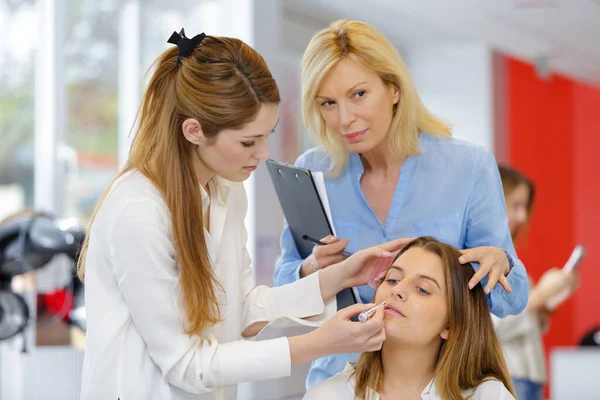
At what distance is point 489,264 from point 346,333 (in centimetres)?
40

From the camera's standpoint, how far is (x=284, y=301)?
6.45 feet

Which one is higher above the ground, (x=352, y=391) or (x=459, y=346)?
(x=459, y=346)

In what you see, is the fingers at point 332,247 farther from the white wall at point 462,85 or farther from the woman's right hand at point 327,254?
the white wall at point 462,85

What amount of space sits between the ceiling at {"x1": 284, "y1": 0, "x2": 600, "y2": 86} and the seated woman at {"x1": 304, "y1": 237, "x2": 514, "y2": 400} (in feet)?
10.2

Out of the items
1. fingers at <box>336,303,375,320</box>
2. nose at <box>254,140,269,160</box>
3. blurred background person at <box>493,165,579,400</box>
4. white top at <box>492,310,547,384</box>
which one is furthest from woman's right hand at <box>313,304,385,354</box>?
white top at <box>492,310,547,384</box>

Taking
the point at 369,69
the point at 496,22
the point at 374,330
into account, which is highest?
the point at 496,22

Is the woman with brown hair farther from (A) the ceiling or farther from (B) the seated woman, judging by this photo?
(A) the ceiling

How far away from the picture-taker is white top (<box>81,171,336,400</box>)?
5.14 ft

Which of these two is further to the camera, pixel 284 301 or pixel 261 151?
pixel 284 301

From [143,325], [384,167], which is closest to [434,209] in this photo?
[384,167]

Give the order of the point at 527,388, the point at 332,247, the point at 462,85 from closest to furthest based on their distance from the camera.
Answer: the point at 332,247 < the point at 527,388 < the point at 462,85

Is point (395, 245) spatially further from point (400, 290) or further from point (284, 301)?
point (284, 301)

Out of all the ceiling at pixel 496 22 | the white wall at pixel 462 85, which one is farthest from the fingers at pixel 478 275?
the white wall at pixel 462 85

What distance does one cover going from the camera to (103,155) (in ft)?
15.7
